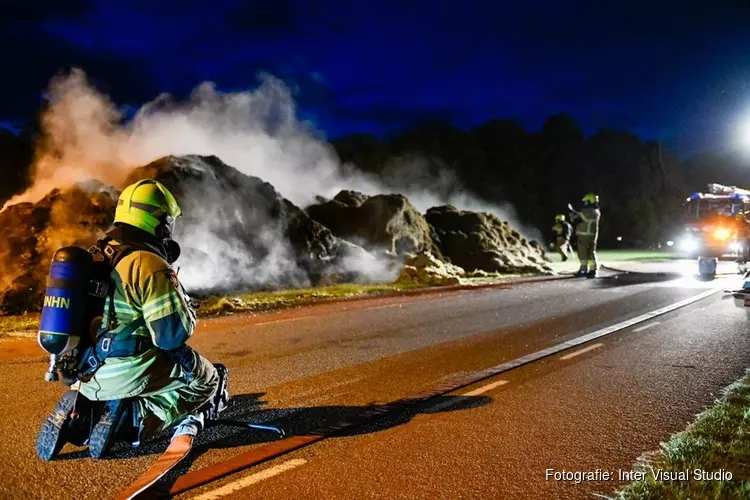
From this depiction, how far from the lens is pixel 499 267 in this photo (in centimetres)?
2189

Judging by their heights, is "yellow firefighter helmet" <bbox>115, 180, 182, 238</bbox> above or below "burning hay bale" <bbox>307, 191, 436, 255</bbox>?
below

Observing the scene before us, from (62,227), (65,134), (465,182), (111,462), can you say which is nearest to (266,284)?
(62,227)

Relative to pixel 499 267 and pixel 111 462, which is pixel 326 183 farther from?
pixel 111 462

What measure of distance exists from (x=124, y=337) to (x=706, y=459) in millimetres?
3695

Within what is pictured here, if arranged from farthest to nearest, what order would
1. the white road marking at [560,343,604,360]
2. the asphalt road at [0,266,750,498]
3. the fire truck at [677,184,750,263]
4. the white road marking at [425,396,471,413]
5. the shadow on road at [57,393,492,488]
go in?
the fire truck at [677,184,750,263], the white road marking at [560,343,604,360], the white road marking at [425,396,471,413], the shadow on road at [57,393,492,488], the asphalt road at [0,266,750,498]

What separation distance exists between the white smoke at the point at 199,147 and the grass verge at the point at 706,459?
11637 mm

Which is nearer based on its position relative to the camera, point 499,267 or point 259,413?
point 259,413

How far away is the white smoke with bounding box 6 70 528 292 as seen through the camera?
15359 mm

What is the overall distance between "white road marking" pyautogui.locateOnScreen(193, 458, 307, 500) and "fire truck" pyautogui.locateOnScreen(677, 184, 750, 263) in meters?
15.4

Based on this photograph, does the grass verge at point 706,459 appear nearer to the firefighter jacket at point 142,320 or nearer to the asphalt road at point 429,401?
the asphalt road at point 429,401

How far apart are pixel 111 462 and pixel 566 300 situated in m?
10.7

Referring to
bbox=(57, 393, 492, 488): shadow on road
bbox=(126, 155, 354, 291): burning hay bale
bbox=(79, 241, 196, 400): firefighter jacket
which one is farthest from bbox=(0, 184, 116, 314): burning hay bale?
bbox=(79, 241, 196, 400): firefighter jacket

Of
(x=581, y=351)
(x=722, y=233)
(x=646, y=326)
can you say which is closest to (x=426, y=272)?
(x=722, y=233)

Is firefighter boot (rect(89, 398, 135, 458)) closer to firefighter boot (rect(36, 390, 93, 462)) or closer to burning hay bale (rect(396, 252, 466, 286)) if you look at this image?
firefighter boot (rect(36, 390, 93, 462))
